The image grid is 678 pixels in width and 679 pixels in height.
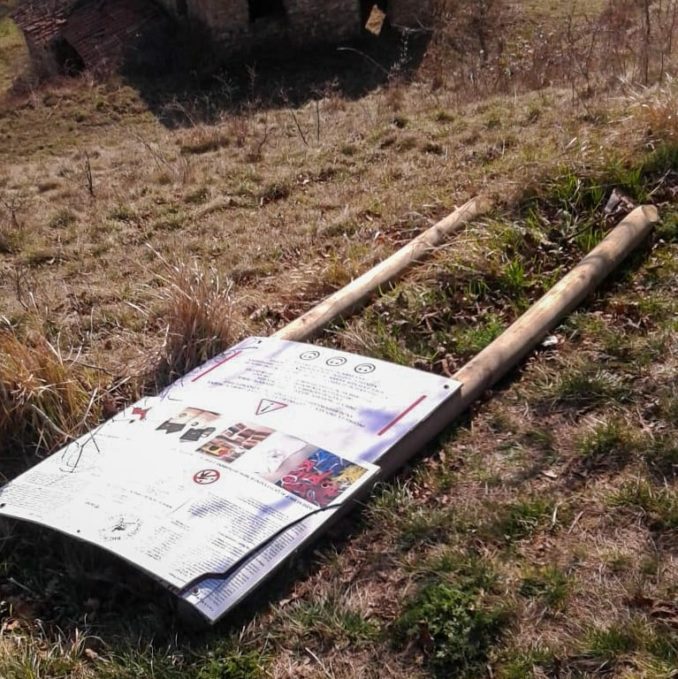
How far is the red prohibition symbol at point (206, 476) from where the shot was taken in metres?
3.22

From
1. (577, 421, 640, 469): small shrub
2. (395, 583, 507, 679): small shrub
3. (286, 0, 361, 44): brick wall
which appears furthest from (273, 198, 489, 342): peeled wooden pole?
(286, 0, 361, 44): brick wall

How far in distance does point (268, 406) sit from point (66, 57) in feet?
57.7

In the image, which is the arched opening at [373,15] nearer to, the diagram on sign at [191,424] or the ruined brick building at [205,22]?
the ruined brick building at [205,22]

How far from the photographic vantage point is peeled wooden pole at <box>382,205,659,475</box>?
11.8ft

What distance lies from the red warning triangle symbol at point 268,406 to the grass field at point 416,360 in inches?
24.2

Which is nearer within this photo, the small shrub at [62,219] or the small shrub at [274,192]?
the small shrub at [274,192]

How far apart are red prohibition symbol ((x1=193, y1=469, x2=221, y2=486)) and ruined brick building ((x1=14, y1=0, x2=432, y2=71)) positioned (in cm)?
1485

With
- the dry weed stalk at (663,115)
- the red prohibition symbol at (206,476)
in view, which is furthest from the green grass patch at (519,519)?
the dry weed stalk at (663,115)

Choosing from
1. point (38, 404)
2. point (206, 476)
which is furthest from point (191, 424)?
point (38, 404)

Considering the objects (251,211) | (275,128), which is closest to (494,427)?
(251,211)

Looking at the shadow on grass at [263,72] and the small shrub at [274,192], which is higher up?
the small shrub at [274,192]

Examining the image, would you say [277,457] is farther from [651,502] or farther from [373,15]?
[373,15]

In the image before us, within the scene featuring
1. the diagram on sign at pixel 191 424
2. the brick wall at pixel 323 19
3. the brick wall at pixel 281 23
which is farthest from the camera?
the brick wall at pixel 323 19

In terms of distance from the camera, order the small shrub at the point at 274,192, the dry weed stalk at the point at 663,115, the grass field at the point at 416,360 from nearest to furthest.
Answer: the grass field at the point at 416,360 < the dry weed stalk at the point at 663,115 < the small shrub at the point at 274,192
